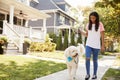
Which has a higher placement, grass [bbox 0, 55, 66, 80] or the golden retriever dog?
the golden retriever dog

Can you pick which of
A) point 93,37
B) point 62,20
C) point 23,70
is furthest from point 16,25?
point 62,20

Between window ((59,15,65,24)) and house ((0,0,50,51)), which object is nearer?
house ((0,0,50,51))

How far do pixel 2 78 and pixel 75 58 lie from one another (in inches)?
79.3

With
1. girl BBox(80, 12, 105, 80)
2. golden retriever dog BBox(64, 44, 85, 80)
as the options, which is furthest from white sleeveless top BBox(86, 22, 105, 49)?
golden retriever dog BBox(64, 44, 85, 80)

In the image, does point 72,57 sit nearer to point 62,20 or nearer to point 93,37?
point 93,37

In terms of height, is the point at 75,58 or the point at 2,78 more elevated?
the point at 75,58

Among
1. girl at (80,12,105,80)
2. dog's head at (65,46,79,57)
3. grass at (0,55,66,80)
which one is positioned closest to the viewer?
dog's head at (65,46,79,57)

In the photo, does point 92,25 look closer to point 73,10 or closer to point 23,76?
point 23,76

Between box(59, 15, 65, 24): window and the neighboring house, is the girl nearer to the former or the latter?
the neighboring house

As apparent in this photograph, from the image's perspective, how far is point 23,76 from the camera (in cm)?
682

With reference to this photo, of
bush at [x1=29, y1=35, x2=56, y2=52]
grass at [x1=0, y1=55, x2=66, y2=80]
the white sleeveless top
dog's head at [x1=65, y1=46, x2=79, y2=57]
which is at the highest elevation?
the white sleeveless top

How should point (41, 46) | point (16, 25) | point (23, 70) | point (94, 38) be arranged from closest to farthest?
point (94, 38), point (23, 70), point (16, 25), point (41, 46)

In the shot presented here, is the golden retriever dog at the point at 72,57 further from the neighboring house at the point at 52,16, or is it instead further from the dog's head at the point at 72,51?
the neighboring house at the point at 52,16

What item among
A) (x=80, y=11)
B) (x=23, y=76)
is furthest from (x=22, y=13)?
(x=80, y=11)
